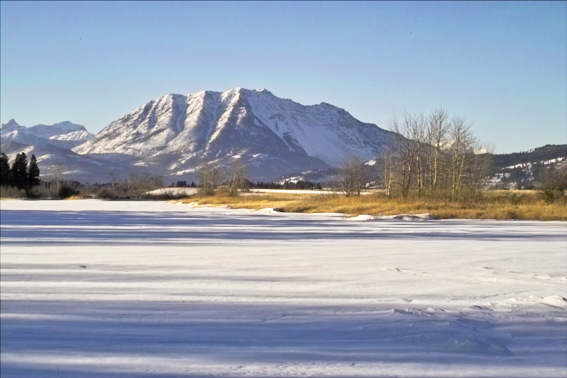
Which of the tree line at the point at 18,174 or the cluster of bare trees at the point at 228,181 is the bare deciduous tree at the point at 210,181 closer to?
the cluster of bare trees at the point at 228,181

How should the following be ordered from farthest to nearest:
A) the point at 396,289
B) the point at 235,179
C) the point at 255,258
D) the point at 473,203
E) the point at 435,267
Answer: the point at 235,179 → the point at 473,203 → the point at 255,258 → the point at 435,267 → the point at 396,289

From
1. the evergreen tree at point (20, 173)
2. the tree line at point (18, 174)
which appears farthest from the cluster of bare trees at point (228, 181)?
the evergreen tree at point (20, 173)

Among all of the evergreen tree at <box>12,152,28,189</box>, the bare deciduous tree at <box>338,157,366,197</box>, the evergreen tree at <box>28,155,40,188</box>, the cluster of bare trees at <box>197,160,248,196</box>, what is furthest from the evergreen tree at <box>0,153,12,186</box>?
the bare deciduous tree at <box>338,157,366,197</box>

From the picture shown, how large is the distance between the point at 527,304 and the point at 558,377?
9.39ft

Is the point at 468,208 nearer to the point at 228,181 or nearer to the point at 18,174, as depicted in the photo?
the point at 228,181

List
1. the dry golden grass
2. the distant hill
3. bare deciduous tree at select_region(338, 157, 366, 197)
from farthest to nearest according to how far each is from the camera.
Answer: bare deciduous tree at select_region(338, 157, 366, 197), the distant hill, the dry golden grass

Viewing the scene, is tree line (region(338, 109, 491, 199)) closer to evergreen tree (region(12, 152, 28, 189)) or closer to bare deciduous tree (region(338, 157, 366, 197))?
bare deciduous tree (region(338, 157, 366, 197))

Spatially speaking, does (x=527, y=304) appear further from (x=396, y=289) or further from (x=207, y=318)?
(x=207, y=318)

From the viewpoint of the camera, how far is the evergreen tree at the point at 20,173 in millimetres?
85938

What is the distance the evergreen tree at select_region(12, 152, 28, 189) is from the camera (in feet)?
282

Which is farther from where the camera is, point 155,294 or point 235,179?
point 235,179

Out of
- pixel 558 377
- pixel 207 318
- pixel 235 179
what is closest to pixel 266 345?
pixel 207 318

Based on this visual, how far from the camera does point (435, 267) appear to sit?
35.3ft

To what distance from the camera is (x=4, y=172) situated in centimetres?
8338
